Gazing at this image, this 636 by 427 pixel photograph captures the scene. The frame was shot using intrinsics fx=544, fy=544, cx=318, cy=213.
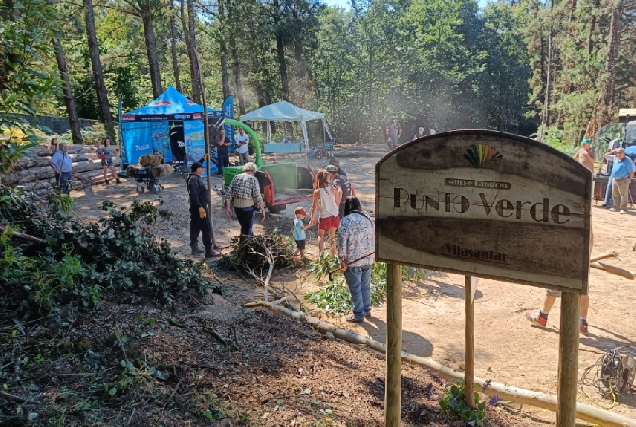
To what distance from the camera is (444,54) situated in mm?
35812

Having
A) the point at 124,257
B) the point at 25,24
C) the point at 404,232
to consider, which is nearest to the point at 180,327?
the point at 124,257

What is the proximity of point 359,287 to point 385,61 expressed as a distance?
29437 mm

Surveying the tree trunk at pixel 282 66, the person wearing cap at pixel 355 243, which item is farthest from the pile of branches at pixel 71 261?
the tree trunk at pixel 282 66

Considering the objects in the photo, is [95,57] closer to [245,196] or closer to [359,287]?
[245,196]

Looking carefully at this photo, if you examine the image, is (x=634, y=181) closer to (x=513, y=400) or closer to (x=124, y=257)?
(x=513, y=400)

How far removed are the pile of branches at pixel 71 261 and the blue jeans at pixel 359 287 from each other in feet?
5.44

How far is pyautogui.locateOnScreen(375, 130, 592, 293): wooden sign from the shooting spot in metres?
2.68

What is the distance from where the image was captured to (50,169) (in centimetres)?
1562

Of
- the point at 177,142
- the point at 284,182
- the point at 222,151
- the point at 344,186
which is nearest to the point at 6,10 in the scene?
the point at 344,186

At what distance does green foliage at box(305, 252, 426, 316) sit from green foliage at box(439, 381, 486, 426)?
3.00m

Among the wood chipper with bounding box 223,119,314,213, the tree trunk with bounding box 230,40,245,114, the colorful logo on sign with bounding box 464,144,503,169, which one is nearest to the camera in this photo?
the colorful logo on sign with bounding box 464,144,503,169

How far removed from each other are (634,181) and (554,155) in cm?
1327

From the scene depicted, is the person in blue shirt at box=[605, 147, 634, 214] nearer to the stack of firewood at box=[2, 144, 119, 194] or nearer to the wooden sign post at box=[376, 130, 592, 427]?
the wooden sign post at box=[376, 130, 592, 427]

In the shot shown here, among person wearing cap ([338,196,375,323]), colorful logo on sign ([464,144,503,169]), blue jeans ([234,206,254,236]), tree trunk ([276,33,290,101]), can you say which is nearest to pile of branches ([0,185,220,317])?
person wearing cap ([338,196,375,323])
